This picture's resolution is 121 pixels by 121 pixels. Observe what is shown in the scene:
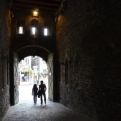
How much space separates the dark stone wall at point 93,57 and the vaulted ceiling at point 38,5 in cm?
133

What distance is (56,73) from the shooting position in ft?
45.3

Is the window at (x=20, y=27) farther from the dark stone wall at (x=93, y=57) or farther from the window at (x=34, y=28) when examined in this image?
the dark stone wall at (x=93, y=57)

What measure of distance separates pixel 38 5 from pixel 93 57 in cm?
672

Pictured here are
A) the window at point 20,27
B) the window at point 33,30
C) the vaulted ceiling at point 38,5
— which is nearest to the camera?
the vaulted ceiling at point 38,5

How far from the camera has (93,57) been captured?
24.3ft

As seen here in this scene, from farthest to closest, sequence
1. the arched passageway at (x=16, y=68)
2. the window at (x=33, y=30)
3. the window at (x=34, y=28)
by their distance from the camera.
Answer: the window at (x=33, y=30)
the window at (x=34, y=28)
the arched passageway at (x=16, y=68)

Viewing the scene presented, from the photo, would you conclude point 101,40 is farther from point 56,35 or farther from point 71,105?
point 56,35

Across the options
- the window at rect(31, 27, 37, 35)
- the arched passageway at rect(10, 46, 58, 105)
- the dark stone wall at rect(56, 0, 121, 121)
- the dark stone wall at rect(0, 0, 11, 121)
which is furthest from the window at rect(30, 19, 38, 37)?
the dark stone wall at rect(0, 0, 11, 121)

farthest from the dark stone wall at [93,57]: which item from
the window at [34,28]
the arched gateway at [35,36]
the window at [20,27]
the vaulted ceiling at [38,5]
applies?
the window at [20,27]

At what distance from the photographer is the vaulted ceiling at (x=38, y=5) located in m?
12.1

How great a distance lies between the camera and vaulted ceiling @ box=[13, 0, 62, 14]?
476 inches

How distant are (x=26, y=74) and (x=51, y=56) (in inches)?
930

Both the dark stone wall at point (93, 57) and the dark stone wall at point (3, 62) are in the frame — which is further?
the dark stone wall at point (3, 62)

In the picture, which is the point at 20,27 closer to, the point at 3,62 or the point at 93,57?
the point at 3,62
